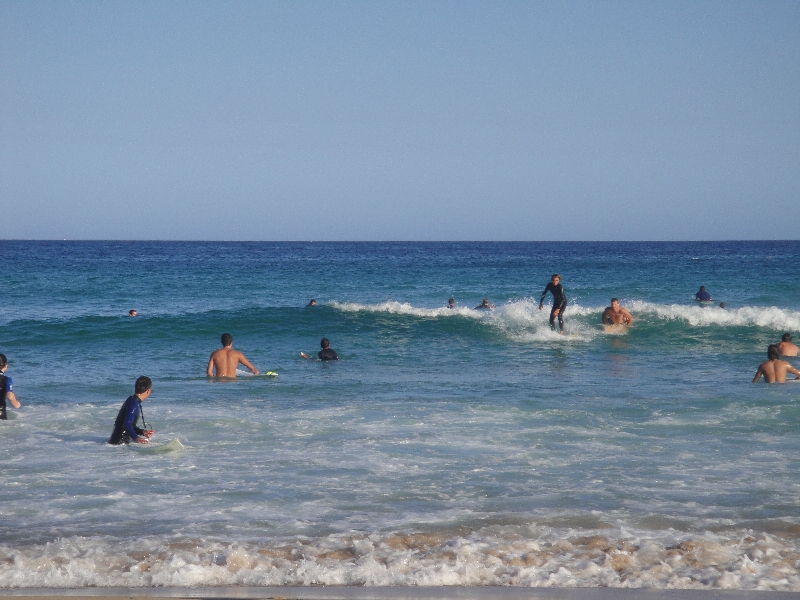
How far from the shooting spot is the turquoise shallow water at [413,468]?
19.2 feet

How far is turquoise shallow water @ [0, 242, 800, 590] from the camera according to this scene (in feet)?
19.2

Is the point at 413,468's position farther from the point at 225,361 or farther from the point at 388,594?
the point at 225,361

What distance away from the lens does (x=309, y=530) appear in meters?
6.67

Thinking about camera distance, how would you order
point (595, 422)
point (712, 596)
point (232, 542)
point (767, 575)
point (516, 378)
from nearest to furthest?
1. point (712, 596)
2. point (767, 575)
3. point (232, 542)
4. point (595, 422)
5. point (516, 378)

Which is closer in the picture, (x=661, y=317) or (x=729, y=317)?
(x=661, y=317)

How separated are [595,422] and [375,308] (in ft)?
60.3

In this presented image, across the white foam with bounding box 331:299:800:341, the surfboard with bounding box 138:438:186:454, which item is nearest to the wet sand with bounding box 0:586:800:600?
the surfboard with bounding box 138:438:186:454

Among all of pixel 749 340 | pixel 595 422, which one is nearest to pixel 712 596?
pixel 595 422

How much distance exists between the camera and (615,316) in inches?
857

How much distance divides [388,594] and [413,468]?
131 inches

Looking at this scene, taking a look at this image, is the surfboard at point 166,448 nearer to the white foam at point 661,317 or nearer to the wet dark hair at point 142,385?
the wet dark hair at point 142,385

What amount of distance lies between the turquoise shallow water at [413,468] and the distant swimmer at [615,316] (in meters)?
0.94

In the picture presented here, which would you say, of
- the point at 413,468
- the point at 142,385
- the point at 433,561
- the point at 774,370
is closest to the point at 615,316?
the point at 774,370

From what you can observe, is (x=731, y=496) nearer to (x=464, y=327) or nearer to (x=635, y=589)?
(x=635, y=589)
